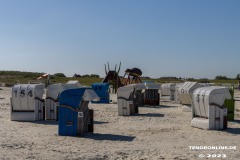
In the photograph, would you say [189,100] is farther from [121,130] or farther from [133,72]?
[133,72]

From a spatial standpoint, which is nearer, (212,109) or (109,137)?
(109,137)

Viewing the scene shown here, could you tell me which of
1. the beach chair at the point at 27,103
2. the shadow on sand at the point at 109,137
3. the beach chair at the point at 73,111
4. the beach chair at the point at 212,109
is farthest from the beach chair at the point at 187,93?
the beach chair at the point at 73,111

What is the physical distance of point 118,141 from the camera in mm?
11336

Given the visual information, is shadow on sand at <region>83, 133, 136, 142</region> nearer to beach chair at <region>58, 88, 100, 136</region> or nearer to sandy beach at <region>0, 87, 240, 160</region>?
sandy beach at <region>0, 87, 240, 160</region>

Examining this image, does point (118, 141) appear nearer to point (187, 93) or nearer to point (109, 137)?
point (109, 137)

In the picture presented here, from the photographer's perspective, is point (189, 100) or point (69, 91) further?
point (189, 100)

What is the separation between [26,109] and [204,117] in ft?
23.1

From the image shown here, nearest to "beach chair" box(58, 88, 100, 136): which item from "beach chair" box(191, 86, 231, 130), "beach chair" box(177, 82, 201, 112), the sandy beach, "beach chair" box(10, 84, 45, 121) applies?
the sandy beach

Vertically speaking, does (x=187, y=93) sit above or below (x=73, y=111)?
above

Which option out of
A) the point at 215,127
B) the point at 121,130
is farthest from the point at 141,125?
the point at 215,127

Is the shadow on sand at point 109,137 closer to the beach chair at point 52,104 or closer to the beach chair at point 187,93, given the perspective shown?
the beach chair at point 52,104

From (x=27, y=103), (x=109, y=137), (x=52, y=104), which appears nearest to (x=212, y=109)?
(x=109, y=137)

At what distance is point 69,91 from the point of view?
12648 millimetres

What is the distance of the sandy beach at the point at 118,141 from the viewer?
30.9 feet
